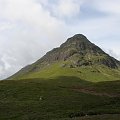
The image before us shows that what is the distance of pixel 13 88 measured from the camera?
98438 millimetres

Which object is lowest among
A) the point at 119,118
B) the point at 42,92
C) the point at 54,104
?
the point at 119,118

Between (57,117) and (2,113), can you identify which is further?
(2,113)

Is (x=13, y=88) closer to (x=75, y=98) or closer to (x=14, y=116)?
(x=75, y=98)

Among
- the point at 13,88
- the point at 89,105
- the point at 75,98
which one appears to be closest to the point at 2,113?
the point at 89,105

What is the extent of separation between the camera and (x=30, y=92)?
9212cm

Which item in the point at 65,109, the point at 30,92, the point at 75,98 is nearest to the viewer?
the point at 65,109

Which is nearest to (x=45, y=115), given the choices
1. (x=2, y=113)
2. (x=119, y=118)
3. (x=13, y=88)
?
(x=2, y=113)

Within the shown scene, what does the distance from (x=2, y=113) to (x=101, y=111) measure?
16.9 m

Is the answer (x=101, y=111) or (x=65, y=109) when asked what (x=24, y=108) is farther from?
(x=101, y=111)

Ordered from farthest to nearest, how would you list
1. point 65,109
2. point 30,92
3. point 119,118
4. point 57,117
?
point 30,92 → point 65,109 → point 57,117 → point 119,118

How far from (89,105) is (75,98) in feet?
41.2

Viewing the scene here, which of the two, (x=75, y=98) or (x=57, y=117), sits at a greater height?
(x=75, y=98)

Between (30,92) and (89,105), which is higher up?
(30,92)

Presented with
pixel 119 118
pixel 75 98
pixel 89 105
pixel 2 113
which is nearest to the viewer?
pixel 119 118
